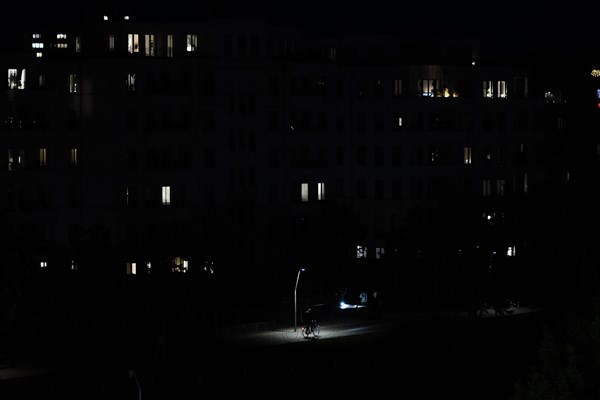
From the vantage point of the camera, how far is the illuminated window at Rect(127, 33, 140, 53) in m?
97.1

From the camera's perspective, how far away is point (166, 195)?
318 feet

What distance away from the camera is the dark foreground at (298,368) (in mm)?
65625

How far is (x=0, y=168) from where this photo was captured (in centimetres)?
9512

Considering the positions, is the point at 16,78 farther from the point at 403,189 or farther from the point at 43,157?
the point at 403,189

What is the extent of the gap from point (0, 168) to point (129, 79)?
9.73 meters

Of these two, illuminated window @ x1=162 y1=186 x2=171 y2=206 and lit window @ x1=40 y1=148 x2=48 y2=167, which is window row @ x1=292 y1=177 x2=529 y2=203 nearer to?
illuminated window @ x1=162 y1=186 x2=171 y2=206

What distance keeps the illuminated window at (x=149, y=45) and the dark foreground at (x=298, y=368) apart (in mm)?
24383

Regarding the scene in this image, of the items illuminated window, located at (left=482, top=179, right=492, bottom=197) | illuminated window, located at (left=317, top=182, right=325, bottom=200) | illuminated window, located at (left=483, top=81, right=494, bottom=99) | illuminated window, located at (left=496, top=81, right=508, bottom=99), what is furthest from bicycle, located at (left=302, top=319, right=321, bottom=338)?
illuminated window, located at (left=496, top=81, right=508, bottom=99)

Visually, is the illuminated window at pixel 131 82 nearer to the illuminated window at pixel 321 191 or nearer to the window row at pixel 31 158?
the window row at pixel 31 158

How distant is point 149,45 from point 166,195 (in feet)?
31.5

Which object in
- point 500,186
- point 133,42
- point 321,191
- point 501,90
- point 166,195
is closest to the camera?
point 166,195

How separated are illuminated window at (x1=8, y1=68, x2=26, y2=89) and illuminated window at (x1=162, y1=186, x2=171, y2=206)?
Answer: 1115 cm

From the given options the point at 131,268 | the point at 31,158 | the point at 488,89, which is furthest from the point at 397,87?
the point at 31,158

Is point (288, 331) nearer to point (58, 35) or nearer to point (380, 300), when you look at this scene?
point (380, 300)
